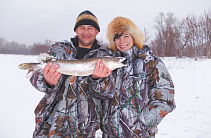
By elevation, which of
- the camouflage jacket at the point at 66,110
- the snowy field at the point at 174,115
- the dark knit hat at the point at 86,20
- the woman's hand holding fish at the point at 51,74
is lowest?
the snowy field at the point at 174,115

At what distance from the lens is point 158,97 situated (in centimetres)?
244

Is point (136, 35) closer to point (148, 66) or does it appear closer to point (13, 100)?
point (148, 66)

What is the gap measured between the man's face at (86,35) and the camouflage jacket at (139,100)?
919mm

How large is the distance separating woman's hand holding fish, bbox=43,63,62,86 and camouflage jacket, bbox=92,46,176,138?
66 cm

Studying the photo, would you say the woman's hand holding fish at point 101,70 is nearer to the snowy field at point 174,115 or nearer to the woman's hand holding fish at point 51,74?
the woman's hand holding fish at point 51,74

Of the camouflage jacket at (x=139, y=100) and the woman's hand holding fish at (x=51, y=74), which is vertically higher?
the woman's hand holding fish at (x=51, y=74)

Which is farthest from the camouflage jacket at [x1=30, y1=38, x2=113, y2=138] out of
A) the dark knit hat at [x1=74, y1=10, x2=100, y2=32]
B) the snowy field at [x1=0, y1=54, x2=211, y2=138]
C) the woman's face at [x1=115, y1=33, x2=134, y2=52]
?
the snowy field at [x1=0, y1=54, x2=211, y2=138]

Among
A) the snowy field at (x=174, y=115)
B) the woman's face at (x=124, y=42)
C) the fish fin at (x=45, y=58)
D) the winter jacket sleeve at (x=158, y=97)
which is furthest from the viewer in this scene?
the snowy field at (x=174, y=115)

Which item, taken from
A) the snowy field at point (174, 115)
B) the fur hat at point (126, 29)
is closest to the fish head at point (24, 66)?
the fur hat at point (126, 29)

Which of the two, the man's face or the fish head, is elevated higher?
the man's face

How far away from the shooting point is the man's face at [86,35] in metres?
3.01

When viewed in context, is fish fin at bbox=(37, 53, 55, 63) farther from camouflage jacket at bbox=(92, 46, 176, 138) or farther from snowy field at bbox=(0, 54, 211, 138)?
snowy field at bbox=(0, 54, 211, 138)

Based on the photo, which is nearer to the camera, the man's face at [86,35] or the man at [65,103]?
the man at [65,103]

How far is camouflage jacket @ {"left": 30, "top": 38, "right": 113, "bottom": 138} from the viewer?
2.40 meters
